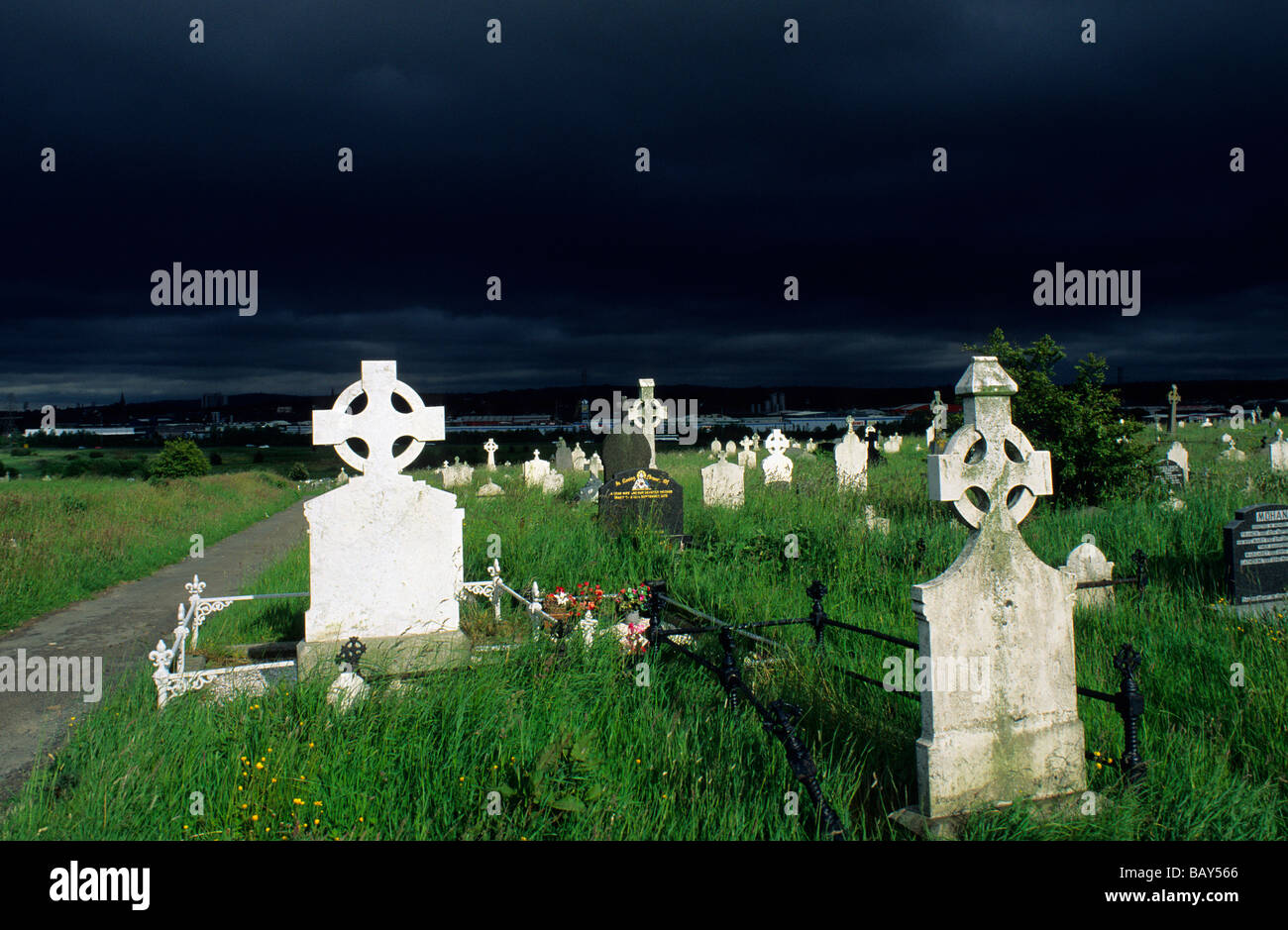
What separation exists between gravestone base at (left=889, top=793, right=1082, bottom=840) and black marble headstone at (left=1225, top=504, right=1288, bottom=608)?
17.8 feet

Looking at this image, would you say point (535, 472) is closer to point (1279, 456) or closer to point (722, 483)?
point (722, 483)

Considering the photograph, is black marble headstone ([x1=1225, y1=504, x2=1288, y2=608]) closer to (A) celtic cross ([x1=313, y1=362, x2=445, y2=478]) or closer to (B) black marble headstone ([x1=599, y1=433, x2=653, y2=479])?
(A) celtic cross ([x1=313, y1=362, x2=445, y2=478])

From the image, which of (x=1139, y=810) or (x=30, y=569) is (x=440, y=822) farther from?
(x=30, y=569)

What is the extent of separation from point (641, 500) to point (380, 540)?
603cm

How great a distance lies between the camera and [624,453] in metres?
15.8

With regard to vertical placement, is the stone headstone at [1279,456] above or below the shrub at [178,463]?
below

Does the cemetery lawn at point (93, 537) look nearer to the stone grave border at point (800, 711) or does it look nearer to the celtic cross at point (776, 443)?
the stone grave border at point (800, 711)

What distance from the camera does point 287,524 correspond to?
21312 mm

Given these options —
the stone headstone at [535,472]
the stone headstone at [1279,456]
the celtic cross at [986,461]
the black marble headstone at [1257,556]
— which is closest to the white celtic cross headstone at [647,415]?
the stone headstone at [535,472]

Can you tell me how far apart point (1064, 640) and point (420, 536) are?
4380mm

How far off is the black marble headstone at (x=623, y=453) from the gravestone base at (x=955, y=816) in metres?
12.1

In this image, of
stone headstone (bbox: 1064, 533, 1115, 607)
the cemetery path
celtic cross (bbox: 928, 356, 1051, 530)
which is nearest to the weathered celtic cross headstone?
celtic cross (bbox: 928, 356, 1051, 530)

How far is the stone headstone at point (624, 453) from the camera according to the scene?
15641 millimetres

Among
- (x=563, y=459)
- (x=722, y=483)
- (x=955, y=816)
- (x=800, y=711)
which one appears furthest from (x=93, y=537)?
(x=563, y=459)
